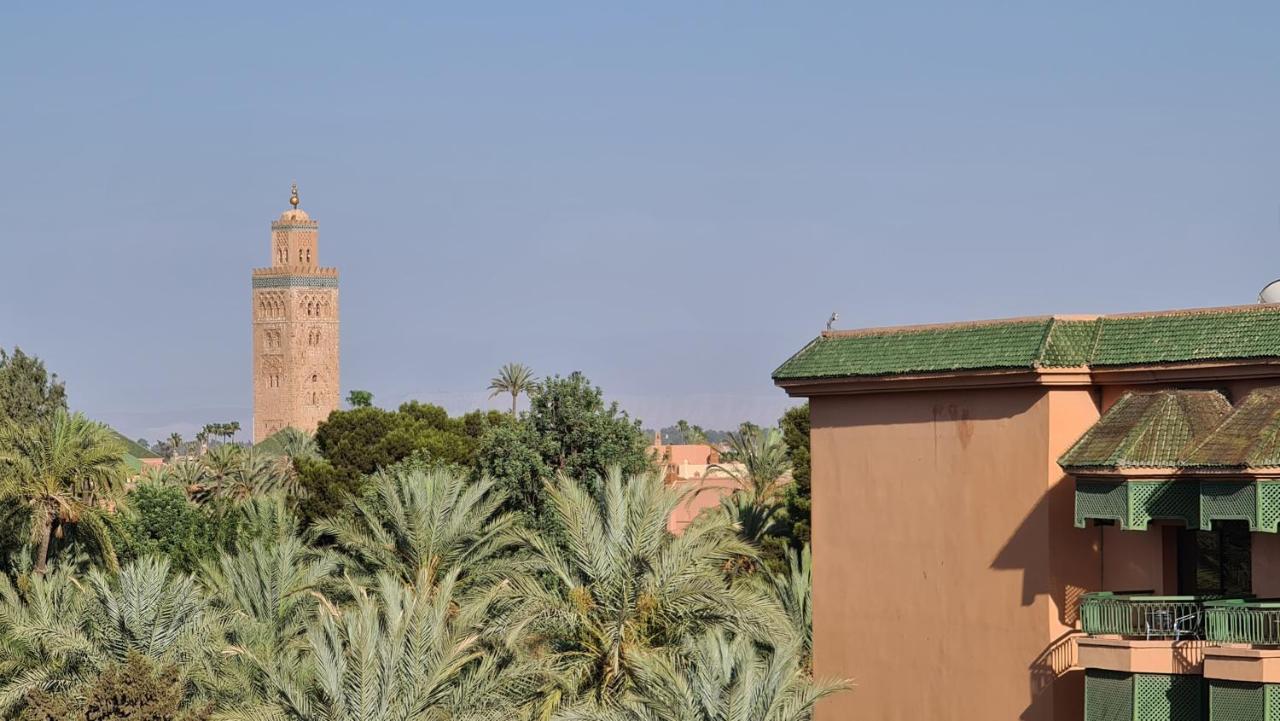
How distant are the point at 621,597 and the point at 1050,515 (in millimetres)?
4772

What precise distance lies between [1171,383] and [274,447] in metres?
102

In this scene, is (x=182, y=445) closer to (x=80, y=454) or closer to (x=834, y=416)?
(x=80, y=454)

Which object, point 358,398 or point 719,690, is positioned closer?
point 719,690

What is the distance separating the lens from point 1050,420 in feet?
72.6

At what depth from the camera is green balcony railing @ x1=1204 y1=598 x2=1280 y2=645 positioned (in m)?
19.5

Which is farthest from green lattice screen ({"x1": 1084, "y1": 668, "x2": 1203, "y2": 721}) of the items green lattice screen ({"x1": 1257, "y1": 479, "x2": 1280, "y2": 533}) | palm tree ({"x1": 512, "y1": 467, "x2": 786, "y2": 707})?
palm tree ({"x1": 512, "y1": 467, "x2": 786, "y2": 707})

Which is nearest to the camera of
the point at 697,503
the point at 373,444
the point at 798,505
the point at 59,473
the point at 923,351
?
the point at 923,351

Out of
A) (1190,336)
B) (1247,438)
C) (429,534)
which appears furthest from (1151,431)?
(429,534)

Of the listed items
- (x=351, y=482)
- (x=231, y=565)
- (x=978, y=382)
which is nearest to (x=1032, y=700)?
(x=978, y=382)

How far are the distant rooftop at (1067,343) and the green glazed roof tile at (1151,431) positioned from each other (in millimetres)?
579

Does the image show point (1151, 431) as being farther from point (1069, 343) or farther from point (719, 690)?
point (719, 690)

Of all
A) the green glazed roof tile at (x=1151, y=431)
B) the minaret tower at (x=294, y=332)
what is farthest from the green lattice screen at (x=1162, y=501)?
the minaret tower at (x=294, y=332)

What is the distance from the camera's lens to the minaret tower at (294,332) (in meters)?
145

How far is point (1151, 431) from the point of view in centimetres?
2072
